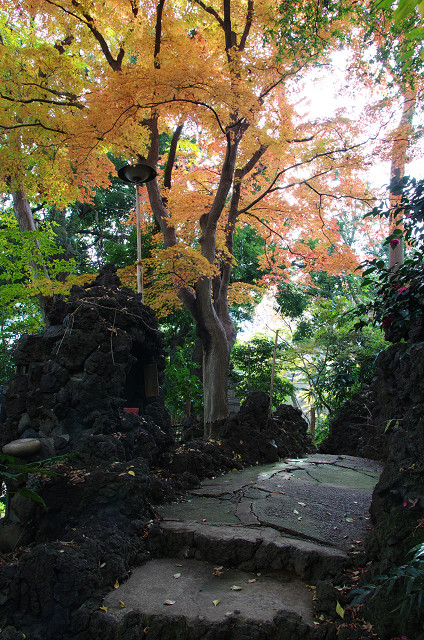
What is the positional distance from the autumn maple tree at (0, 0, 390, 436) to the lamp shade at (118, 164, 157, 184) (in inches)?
31.0

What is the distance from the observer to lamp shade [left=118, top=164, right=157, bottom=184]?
19.1 feet

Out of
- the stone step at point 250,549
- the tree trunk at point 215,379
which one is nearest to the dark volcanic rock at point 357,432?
the tree trunk at point 215,379

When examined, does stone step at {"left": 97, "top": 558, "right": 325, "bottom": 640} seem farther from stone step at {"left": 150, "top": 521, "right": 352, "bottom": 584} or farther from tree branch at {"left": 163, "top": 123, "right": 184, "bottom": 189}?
tree branch at {"left": 163, "top": 123, "right": 184, "bottom": 189}

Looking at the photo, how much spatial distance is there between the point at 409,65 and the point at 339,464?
5157 millimetres

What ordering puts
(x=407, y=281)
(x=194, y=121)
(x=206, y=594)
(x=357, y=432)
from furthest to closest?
(x=357, y=432) < (x=194, y=121) < (x=407, y=281) < (x=206, y=594)

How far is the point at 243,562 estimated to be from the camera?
2986mm

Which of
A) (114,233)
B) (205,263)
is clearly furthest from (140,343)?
(114,233)

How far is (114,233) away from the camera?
15570 mm

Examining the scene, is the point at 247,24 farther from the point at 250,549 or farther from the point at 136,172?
the point at 250,549

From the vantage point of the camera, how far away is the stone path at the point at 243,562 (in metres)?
2.34

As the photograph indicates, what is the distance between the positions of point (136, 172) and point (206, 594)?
5095mm

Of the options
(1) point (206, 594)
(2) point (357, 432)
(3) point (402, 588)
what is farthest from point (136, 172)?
(2) point (357, 432)

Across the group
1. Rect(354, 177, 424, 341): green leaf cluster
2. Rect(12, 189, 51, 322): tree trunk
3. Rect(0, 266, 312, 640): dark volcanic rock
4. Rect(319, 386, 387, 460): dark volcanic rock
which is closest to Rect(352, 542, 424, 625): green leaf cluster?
Rect(0, 266, 312, 640): dark volcanic rock

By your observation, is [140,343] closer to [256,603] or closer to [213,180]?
[256,603]
